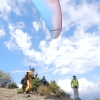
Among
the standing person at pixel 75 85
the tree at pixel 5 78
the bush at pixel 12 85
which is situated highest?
the tree at pixel 5 78

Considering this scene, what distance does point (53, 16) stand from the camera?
14742mm

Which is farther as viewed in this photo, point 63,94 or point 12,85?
point 12,85

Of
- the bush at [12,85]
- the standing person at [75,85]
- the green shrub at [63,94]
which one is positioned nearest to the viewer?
the standing person at [75,85]

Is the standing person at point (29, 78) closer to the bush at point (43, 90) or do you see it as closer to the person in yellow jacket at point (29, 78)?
the person in yellow jacket at point (29, 78)

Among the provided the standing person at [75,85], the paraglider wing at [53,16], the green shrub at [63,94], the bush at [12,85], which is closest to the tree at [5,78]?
the bush at [12,85]

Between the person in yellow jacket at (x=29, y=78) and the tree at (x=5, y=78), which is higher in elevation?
the tree at (x=5, y=78)

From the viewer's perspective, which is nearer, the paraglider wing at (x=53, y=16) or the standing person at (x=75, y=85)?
the paraglider wing at (x=53, y=16)

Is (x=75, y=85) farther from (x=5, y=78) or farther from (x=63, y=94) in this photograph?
(x=5, y=78)

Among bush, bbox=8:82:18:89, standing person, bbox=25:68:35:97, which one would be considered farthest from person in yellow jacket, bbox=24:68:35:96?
bush, bbox=8:82:18:89

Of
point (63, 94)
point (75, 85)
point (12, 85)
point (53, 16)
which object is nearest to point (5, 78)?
point (12, 85)

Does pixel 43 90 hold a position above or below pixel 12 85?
below

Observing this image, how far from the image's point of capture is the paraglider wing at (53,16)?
46.7 ft

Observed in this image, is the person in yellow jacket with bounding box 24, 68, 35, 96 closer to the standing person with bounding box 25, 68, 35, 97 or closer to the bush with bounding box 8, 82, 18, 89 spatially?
the standing person with bounding box 25, 68, 35, 97

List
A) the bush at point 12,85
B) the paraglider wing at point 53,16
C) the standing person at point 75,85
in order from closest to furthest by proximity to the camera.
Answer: the paraglider wing at point 53,16
the standing person at point 75,85
the bush at point 12,85
